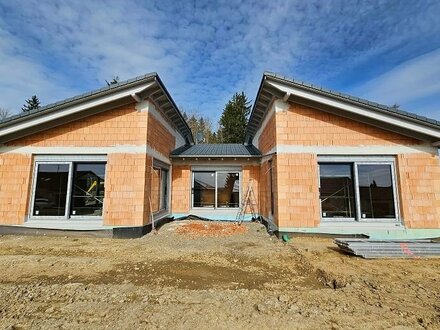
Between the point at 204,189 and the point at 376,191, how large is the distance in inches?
283

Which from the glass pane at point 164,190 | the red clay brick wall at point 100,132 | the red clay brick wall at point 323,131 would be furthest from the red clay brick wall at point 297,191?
the glass pane at point 164,190

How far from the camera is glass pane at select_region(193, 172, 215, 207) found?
11.6 meters

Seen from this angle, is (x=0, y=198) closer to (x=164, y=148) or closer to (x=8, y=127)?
(x=8, y=127)

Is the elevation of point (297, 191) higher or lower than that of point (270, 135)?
lower

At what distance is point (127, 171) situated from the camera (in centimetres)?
788

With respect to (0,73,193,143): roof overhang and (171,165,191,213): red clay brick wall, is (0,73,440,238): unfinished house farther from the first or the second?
(171,165,191,213): red clay brick wall

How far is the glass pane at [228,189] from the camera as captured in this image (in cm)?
1159

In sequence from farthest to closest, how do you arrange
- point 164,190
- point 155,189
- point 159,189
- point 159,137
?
1. point 164,190
2. point 159,189
3. point 159,137
4. point 155,189

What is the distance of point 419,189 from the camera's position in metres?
7.46

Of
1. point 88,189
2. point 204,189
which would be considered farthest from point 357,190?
point 88,189

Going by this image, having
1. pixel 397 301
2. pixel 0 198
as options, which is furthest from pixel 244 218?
pixel 0 198

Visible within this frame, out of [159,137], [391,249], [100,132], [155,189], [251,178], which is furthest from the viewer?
[251,178]

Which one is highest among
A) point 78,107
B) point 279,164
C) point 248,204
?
point 78,107

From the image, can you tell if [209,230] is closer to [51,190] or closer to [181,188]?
[181,188]
